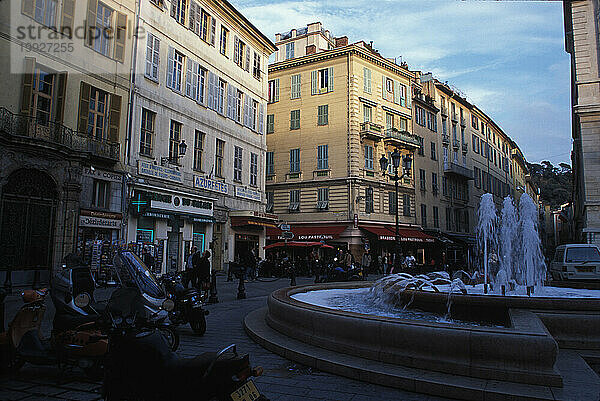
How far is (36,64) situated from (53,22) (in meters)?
1.98

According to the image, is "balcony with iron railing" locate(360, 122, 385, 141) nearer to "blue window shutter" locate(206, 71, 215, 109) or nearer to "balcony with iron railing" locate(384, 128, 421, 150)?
"balcony with iron railing" locate(384, 128, 421, 150)

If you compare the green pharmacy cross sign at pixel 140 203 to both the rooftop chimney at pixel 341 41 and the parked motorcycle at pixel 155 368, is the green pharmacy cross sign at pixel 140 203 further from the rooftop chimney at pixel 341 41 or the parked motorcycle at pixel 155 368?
the rooftop chimney at pixel 341 41

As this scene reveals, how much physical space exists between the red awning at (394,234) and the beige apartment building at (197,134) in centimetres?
803

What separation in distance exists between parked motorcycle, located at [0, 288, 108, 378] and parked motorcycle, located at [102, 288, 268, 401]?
138 centimetres

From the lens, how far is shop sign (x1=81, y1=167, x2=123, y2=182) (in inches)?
674

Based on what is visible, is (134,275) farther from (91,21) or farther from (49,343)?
(91,21)

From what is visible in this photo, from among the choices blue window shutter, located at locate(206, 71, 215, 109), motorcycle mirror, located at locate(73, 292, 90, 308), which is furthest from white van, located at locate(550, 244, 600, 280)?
blue window shutter, located at locate(206, 71, 215, 109)

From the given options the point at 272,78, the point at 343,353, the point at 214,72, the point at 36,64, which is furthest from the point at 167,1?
the point at 343,353

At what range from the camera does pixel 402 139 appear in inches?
1405

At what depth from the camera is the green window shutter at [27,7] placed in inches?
601

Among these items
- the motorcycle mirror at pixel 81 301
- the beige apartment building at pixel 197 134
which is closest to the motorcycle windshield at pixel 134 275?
the motorcycle mirror at pixel 81 301

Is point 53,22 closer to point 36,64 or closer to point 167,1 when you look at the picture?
point 36,64

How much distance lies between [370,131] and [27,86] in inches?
931

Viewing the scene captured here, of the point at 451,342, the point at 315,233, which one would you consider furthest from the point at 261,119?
the point at 451,342
